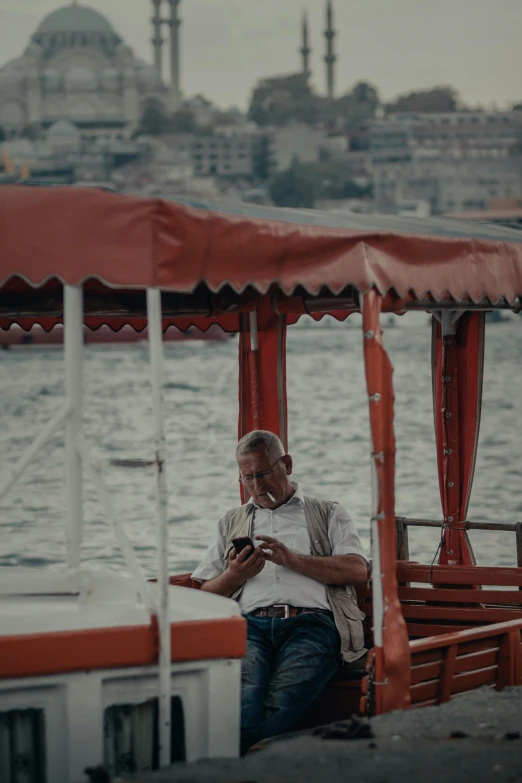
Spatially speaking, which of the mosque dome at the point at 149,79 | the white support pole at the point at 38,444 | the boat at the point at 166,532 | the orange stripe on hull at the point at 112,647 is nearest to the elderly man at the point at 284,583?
the boat at the point at 166,532

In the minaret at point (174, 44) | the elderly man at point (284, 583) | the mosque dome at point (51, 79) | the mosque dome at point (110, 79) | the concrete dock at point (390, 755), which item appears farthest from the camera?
the mosque dome at point (51, 79)

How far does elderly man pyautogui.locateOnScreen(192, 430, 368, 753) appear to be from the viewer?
5.19m

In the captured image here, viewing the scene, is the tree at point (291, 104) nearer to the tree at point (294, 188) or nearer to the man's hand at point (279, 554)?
the tree at point (294, 188)

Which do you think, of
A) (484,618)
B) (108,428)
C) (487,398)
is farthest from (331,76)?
(484,618)

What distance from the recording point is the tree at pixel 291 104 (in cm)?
19538

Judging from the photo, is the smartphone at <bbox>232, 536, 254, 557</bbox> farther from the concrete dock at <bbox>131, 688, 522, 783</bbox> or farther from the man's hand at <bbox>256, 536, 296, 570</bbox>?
the concrete dock at <bbox>131, 688, 522, 783</bbox>

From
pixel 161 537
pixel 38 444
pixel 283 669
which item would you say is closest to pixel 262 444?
pixel 283 669

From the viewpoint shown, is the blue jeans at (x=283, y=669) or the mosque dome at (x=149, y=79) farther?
the mosque dome at (x=149, y=79)

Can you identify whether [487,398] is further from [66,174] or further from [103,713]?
[66,174]

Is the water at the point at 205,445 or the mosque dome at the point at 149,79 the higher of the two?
the mosque dome at the point at 149,79

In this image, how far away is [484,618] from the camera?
611 centimetres

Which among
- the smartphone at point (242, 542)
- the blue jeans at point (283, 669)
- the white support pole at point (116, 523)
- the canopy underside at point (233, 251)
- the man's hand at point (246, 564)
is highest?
the canopy underside at point (233, 251)

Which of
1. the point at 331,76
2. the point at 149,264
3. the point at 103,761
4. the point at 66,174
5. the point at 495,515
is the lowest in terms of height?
the point at 495,515

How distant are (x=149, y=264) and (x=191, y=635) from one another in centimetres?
109
